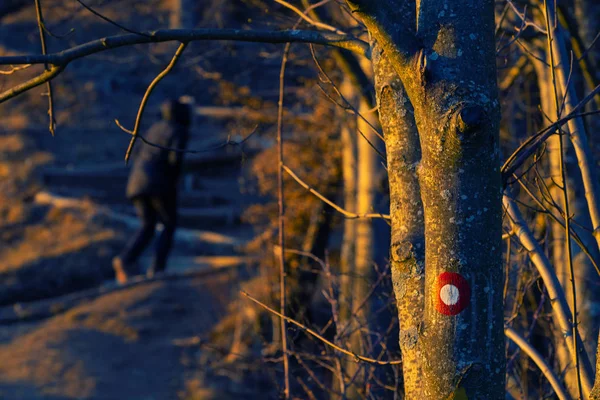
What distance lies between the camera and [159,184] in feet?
33.7

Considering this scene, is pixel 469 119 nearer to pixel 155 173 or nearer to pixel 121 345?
pixel 121 345

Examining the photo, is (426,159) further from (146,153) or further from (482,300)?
(146,153)

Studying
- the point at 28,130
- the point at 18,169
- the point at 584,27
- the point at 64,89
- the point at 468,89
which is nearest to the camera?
the point at 468,89

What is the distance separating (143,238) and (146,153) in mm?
1043

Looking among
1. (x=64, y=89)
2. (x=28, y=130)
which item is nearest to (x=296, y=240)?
(x=28, y=130)

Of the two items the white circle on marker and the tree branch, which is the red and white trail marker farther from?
the tree branch

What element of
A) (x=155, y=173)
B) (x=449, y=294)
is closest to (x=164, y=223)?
A: (x=155, y=173)

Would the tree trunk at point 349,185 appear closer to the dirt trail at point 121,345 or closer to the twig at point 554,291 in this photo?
the dirt trail at point 121,345

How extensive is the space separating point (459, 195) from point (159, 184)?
8.20m

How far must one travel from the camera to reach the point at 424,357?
8.02 ft

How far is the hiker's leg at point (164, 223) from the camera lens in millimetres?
10383

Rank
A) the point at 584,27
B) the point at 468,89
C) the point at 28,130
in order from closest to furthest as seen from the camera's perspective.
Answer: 1. the point at 468,89
2. the point at 584,27
3. the point at 28,130

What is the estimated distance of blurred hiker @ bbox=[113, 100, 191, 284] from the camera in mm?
9891

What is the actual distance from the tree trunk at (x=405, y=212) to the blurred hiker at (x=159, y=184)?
727 cm
